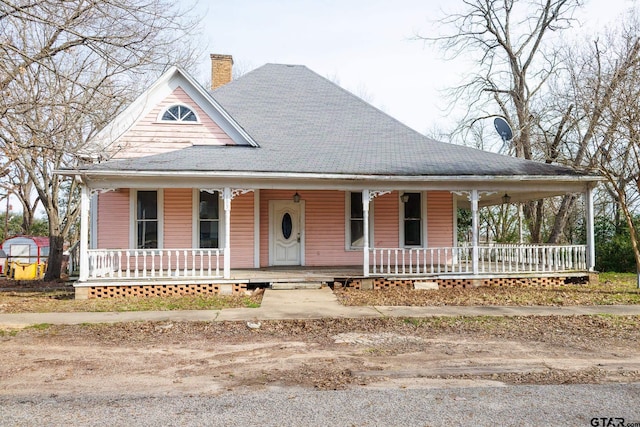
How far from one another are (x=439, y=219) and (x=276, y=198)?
511 cm

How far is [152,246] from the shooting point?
44.5 feet

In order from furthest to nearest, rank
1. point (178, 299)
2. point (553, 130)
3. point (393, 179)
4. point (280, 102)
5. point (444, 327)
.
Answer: point (553, 130)
point (280, 102)
point (393, 179)
point (178, 299)
point (444, 327)

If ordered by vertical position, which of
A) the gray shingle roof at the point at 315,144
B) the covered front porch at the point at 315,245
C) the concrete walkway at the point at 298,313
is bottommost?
the concrete walkway at the point at 298,313

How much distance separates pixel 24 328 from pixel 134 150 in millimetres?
6777

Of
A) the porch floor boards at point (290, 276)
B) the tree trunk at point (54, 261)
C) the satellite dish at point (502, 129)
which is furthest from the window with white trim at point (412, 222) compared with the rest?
the tree trunk at point (54, 261)

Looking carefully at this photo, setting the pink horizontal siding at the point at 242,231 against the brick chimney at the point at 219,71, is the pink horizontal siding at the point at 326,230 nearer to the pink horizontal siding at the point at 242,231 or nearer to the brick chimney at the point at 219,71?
the pink horizontal siding at the point at 242,231

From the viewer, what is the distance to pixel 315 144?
46.6ft

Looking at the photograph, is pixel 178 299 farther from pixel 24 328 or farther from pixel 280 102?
pixel 280 102

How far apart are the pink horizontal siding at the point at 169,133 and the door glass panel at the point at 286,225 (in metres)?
2.74

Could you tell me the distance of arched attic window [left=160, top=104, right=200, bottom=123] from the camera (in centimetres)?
1391

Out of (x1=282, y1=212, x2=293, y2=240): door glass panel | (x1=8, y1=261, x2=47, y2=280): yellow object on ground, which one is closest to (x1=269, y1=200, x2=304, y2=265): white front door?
(x1=282, y1=212, x2=293, y2=240): door glass panel

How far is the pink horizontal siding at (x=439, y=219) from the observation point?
14.6 metres

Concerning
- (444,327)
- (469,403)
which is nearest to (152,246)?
(444,327)

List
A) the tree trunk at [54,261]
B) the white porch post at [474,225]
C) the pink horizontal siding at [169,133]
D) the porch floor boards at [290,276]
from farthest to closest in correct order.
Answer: the tree trunk at [54,261] → the pink horizontal siding at [169,133] → the white porch post at [474,225] → the porch floor boards at [290,276]
